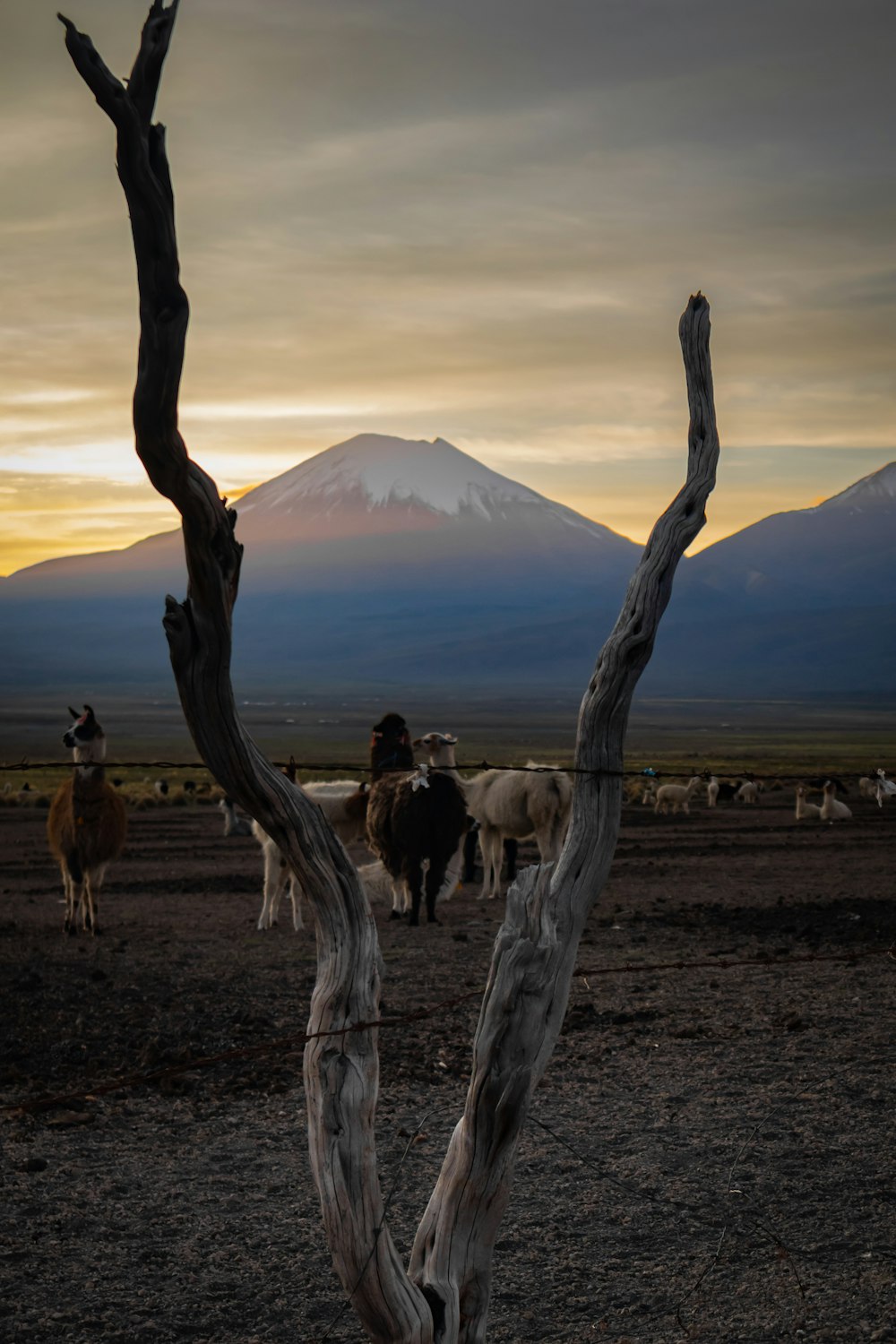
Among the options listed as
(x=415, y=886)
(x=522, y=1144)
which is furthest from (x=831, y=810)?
(x=522, y=1144)

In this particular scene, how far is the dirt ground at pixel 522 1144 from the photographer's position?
507 centimetres

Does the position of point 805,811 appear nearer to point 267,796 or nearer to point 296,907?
point 296,907

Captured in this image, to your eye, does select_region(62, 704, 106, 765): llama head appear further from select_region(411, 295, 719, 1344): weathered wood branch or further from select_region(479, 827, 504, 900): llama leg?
select_region(411, 295, 719, 1344): weathered wood branch

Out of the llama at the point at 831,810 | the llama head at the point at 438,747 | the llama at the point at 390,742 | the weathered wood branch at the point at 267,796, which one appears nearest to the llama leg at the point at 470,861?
the llama head at the point at 438,747

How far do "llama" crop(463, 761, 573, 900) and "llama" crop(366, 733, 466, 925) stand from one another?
221 centimetres

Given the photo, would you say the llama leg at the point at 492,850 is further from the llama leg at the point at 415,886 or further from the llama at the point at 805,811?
the llama at the point at 805,811

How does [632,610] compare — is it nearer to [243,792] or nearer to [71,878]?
[243,792]

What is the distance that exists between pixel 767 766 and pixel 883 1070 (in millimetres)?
66088

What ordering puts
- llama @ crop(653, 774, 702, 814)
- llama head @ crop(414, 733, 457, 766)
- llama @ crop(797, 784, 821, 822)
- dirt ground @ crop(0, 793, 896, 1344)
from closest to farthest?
dirt ground @ crop(0, 793, 896, 1344) → llama head @ crop(414, 733, 457, 766) → llama @ crop(797, 784, 821, 822) → llama @ crop(653, 774, 702, 814)

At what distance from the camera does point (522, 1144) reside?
6883 mm

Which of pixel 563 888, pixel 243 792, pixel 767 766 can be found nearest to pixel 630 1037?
pixel 563 888

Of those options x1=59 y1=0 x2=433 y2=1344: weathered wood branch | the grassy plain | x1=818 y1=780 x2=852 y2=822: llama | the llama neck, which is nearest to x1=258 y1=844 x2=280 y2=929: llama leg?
the llama neck

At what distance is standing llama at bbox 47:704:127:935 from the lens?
13602mm

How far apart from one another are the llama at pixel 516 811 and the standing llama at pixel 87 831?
→ 512 centimetres
